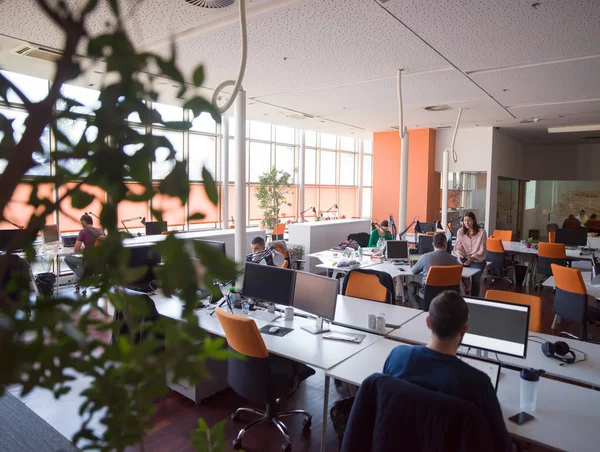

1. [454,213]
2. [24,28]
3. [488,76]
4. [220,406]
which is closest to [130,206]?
[220,406]

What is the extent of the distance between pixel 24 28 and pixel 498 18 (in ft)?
15.3

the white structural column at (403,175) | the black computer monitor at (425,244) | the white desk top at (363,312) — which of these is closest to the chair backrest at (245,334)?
the white desk top at (363,312)

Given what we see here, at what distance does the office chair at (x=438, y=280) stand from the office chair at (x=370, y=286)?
69 cm

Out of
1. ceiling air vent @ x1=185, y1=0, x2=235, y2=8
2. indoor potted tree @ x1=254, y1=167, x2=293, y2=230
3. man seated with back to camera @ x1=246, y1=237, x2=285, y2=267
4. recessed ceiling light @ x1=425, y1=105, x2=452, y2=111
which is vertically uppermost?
recessed ceiling light @ x1=425, y1=105, x2=452, y2=111

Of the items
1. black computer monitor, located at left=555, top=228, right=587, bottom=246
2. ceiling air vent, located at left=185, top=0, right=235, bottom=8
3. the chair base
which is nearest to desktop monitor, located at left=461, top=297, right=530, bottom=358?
the chair base

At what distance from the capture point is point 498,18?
4055 millimetres

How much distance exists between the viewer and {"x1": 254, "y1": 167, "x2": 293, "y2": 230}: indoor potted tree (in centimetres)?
1191

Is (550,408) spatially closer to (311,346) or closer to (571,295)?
(311,346)

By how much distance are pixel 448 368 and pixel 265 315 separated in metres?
2.27

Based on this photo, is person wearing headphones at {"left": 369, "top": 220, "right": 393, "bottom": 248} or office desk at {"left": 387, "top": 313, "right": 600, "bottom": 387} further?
person wearing headphones at {"left": 369, "top": 220, "right": 393, "bottom": 248}

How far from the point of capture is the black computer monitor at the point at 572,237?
8539 mm

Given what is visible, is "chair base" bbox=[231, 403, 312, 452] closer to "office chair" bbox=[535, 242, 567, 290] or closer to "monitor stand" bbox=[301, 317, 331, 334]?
"monitor stand" bbox=[301, 317, 331, 334]

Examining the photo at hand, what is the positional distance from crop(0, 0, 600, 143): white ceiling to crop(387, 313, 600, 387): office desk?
2.48m

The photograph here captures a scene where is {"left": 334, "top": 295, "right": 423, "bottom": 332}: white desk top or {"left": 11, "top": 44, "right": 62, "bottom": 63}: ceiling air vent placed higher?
{"left": 11, "top": 44, "right": 62, "bottom": 63}: ceiling air vent
